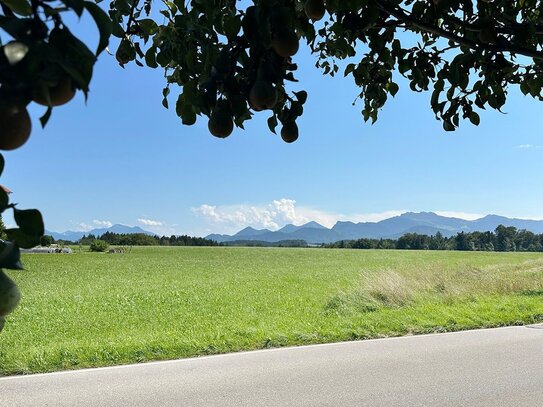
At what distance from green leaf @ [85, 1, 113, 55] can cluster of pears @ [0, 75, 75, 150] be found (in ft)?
0.27

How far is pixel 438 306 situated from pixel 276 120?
1087 centimetres

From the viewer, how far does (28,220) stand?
0.66m

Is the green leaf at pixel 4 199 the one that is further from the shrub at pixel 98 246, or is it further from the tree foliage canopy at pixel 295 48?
the shrub at pixel 98 246

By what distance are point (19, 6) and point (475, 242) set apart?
359ft

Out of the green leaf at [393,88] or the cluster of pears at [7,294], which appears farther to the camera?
the green leaf at [393,88]

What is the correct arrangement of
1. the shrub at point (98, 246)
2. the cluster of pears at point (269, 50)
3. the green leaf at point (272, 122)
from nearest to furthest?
the cluster of pears at point (269, 50), the green leaf at point (272, 122), the shrub at point (98, 246)

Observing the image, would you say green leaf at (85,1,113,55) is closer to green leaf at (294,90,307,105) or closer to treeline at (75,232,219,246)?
green leaf at (294,90,307,105)

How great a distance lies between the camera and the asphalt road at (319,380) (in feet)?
17.0

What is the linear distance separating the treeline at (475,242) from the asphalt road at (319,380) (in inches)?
3836

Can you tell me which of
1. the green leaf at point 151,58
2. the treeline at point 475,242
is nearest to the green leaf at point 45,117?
the green leaf at point 151,58

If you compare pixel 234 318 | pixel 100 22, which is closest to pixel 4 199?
pixel 100 22

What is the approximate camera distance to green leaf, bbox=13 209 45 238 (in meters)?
0.65

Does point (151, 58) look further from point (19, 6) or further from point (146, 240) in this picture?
point (146, 240)

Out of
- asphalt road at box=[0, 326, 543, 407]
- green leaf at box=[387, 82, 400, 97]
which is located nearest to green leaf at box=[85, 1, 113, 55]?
green leaf at box=[387, 82, 400, 97]
